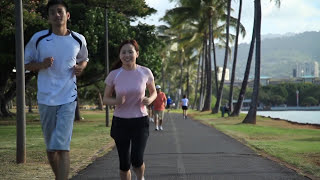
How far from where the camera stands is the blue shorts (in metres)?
4.98

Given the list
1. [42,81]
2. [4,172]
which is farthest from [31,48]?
[4,172]

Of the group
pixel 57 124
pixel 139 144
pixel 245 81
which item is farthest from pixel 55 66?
pixel 245 81

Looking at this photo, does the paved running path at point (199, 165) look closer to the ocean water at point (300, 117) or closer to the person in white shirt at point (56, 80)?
the person in white shirt at point (56, 80)

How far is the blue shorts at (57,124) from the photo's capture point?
4.98 meters

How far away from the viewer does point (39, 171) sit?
27.7ft

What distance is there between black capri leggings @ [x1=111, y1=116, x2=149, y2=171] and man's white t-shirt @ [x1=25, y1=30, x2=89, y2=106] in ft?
1.89

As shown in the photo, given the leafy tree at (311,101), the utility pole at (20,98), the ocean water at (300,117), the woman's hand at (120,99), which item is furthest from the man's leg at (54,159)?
the leafy tree at (311,101)

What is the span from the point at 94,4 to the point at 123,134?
24.0m

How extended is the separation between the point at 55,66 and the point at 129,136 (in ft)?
3.50

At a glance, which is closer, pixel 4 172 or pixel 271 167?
pixel 4 172

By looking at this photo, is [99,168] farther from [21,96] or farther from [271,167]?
[271,167]

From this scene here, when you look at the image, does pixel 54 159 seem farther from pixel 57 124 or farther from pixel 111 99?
pixel 111 99

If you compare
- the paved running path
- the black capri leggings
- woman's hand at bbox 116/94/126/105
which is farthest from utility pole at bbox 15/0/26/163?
woman's hand at bbox 116/94/126/105

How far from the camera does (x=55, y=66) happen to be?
5.04 m
